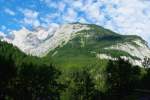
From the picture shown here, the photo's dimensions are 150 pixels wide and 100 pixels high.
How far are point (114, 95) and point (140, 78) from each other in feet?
107

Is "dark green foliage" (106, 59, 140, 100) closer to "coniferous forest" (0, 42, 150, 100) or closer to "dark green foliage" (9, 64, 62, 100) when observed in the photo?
"coniferous forest" (0, 42, 150, 100)

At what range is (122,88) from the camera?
121 metres

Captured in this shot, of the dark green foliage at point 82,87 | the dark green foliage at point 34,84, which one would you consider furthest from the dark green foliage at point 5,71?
the dark green foliage at point 82,87

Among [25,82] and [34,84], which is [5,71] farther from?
[34,84]

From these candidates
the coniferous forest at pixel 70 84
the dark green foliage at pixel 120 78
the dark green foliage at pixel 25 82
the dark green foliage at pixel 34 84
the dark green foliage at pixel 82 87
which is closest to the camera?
the dark green foliage at pixel 25 82

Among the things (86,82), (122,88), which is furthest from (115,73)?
(86,82)

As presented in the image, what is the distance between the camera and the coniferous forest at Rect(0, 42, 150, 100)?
4053 inches

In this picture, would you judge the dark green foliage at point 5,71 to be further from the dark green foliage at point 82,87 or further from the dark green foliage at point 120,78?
the dark green foliage at point 82,87

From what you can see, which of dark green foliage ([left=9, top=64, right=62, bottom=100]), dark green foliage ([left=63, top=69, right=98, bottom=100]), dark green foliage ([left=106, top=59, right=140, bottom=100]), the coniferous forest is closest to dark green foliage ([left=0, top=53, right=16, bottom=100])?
the coniferous forest

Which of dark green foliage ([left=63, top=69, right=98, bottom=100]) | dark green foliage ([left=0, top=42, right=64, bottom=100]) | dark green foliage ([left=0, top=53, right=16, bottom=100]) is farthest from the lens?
dark green foliage ([left=63, top=69, right=98, bottom=100])

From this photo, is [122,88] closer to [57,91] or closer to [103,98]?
[103,98]

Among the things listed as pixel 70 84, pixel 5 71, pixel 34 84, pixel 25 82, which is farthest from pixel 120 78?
pixel 5 71

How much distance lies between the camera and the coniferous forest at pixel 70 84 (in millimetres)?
102938

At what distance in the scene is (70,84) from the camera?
149 m
